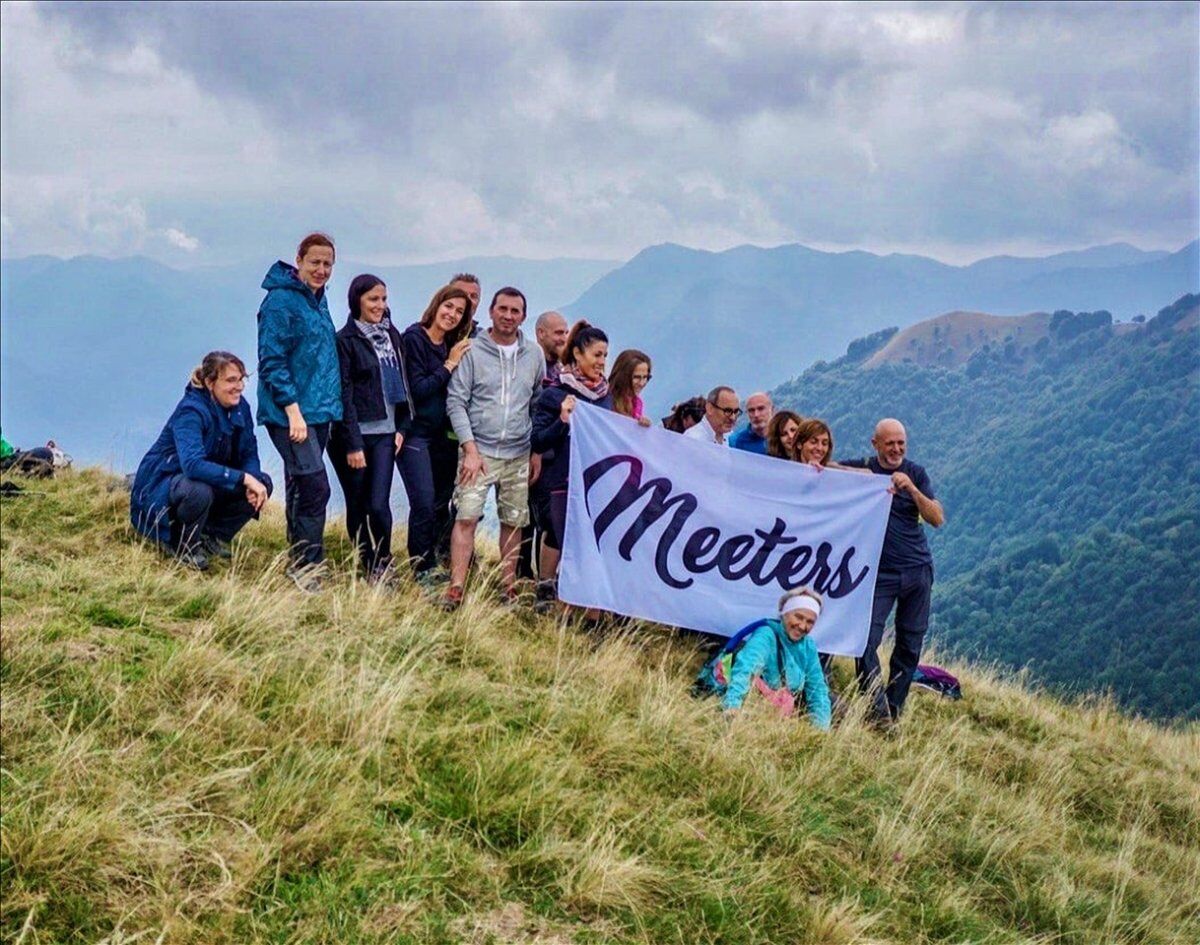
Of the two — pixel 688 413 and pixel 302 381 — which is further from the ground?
pixel 688 413

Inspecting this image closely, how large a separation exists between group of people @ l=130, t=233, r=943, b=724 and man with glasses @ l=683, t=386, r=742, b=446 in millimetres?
558

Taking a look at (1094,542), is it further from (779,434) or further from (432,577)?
(432,577)

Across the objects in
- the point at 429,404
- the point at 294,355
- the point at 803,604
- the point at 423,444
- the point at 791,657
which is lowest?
the point at 791,657

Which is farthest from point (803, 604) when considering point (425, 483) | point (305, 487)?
point (305, 487)

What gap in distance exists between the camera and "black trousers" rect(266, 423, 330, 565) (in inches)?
241

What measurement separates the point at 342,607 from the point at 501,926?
2.68m

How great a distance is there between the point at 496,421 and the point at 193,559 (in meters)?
2.26

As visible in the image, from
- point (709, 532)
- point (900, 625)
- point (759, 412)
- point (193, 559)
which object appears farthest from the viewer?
point (759, 412)

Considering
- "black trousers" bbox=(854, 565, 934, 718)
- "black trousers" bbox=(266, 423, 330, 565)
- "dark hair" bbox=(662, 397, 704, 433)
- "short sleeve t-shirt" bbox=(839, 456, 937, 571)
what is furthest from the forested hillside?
"black trousers" bbox=(266, 423, 330, 565)

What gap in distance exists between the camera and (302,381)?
6133 mm

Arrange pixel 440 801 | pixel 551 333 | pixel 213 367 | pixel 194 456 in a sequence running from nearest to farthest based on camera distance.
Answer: pixel 440 801 → pixel 194 456 → pixel 213 367 → pixel 551 333

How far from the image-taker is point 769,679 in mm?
6164

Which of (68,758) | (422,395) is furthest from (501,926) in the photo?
(422,395)

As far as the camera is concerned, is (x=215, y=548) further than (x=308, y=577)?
Yes
